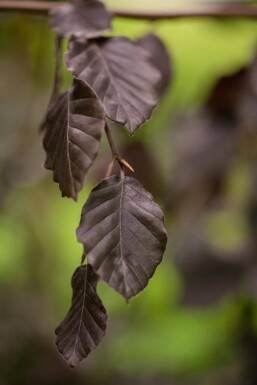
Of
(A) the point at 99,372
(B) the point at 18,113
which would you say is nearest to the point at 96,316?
(A) the point at 99,372

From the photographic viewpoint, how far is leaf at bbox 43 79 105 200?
0.60m

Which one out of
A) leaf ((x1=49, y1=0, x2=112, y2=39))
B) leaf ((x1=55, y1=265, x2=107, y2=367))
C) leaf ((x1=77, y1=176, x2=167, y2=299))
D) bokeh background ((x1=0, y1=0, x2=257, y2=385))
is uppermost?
leaf ((x1=49, y1=0, x2=112, y2=39))

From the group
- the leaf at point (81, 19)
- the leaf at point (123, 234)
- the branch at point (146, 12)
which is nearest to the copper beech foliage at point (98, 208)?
the leaf at point (123, 234)

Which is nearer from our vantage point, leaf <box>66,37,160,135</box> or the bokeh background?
leaf <box>66,37,160,135</box>

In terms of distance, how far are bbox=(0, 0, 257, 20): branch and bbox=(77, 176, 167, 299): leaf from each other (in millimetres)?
392

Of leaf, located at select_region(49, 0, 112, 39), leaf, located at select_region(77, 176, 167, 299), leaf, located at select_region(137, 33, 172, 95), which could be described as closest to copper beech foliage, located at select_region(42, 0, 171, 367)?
→ leaf, located at select_region(77, 176, 167, 299)

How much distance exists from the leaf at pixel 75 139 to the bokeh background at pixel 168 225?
563 millimetres

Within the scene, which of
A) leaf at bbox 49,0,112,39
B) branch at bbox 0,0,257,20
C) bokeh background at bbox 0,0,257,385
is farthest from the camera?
bokeh background at bbox 0,0,257,385

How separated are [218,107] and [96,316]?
0.95m

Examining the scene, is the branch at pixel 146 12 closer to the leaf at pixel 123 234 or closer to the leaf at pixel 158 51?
the leaf at pixel 158 51

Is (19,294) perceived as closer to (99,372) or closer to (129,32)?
(99,372)

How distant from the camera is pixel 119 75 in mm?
755

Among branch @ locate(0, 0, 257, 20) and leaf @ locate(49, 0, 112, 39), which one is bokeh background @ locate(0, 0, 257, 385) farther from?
leaf @ locate(49, 0, 112, 39)

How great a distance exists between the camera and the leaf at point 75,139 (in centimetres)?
60
